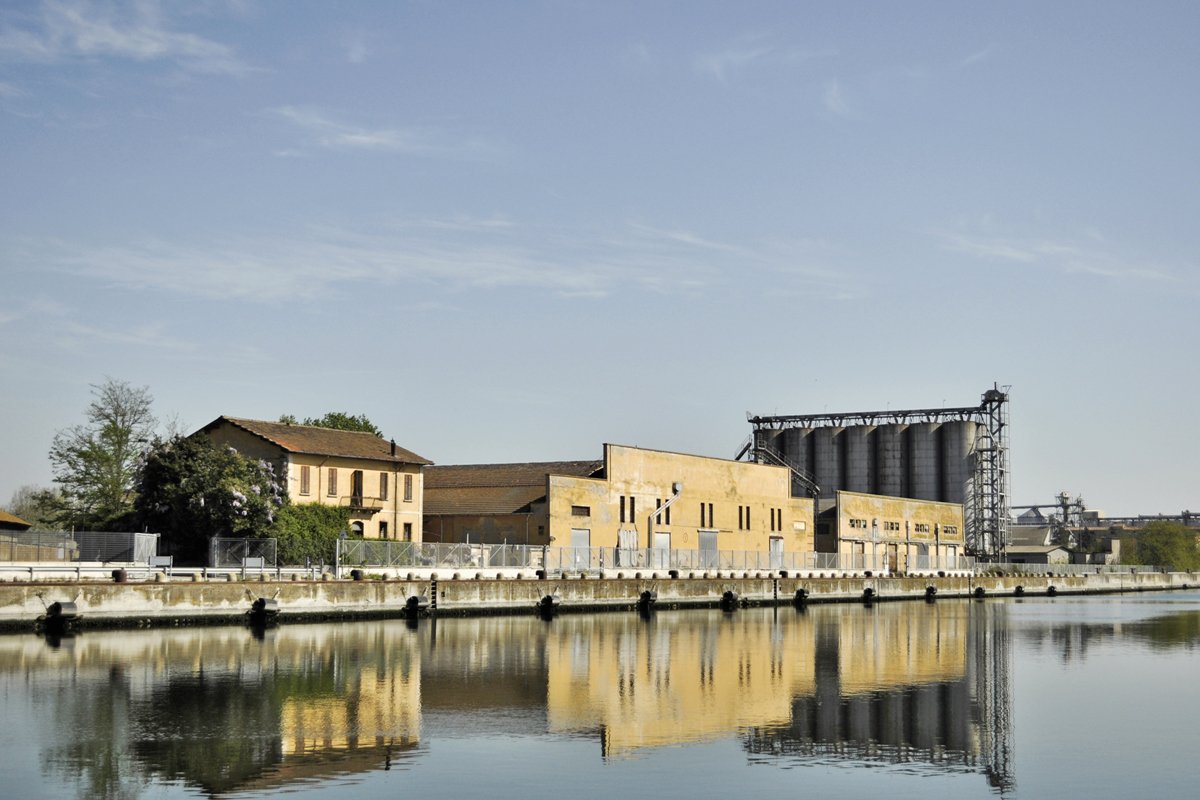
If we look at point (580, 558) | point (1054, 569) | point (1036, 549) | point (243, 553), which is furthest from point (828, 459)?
point (243, 553)

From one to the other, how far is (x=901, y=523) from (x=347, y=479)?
54.7 m

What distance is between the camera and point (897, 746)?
73.4 ft

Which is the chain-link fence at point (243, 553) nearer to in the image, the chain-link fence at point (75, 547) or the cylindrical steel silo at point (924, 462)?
the chain-link fence at point (75, 547)

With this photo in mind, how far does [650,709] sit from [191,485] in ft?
128

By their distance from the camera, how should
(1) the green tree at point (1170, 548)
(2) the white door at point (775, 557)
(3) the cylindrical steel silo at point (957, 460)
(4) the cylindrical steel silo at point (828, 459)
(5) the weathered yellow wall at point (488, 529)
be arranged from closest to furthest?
(5) the weathered yellow wall at point (488, 529) → (2) the white door at point (775, 557) → (3) the cylindrical steel silo at point (957, 460) → (4) the cylindrical steel silo at point (828, 459) → (1) the green tree at point (1170, 548)

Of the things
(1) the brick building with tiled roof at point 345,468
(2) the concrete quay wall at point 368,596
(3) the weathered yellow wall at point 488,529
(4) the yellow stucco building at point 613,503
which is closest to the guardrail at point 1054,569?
(2) the concrete quay wall at point 368,596

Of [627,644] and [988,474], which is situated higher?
[988,474]

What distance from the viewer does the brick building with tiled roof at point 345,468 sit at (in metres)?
66.3

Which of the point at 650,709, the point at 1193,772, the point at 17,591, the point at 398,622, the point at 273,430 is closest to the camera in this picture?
the point at 1193,772

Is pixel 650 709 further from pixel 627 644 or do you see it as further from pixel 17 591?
pixel 17 591

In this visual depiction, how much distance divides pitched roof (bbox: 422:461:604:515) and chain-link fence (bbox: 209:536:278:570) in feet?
69.8

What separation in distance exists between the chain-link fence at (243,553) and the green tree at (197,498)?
2484mm

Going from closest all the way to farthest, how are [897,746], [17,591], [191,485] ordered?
[897,746] → [17,591] → [191,485]

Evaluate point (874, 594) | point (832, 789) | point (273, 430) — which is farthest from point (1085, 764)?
point (874, 594)
